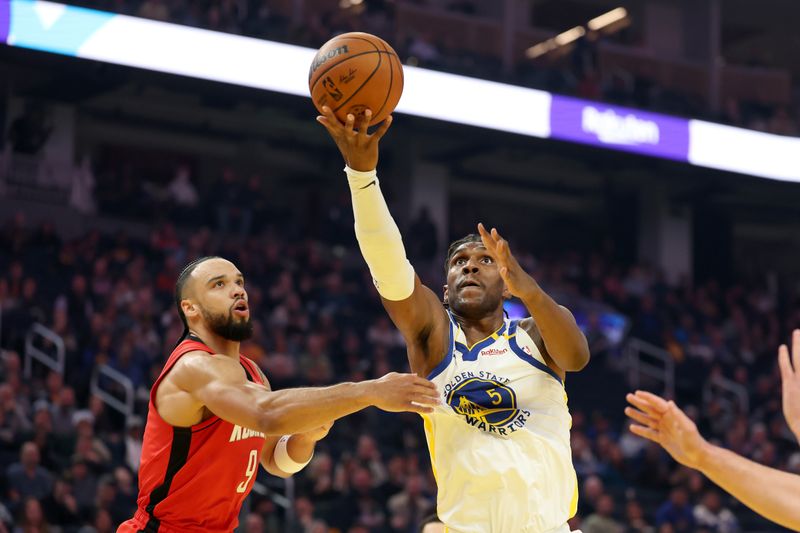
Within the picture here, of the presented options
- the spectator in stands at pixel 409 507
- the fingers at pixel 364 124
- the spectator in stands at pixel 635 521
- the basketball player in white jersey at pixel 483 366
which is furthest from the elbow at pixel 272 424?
the spectator in stands at pixel 635 521

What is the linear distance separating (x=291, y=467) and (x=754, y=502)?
2.80 m

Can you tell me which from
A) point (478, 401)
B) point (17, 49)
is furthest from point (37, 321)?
point (478, 401)

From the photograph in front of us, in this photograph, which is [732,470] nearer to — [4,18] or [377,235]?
[377,235]

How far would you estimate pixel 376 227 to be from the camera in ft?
16.1

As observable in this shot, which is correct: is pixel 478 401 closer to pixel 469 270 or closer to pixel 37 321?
pixel 469 270

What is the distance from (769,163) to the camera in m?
Result: 21.3

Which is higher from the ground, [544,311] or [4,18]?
[4,18]

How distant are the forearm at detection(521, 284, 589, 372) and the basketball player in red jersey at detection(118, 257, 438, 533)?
66 cm

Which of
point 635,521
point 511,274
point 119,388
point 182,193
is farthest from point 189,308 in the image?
point 182,193

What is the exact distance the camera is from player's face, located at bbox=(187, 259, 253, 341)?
5188 millimetres

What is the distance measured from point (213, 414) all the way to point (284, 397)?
58 centimetres

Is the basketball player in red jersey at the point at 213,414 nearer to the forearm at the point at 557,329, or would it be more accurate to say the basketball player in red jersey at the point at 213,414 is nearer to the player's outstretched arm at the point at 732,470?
the forearm at the point at 557,329

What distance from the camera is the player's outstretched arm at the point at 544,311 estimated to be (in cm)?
472

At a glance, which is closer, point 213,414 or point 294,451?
point 213,414
